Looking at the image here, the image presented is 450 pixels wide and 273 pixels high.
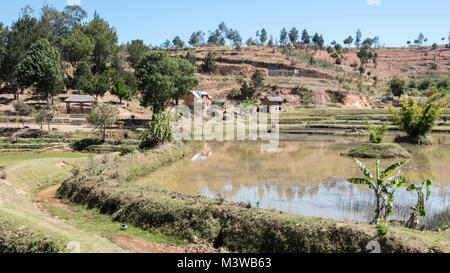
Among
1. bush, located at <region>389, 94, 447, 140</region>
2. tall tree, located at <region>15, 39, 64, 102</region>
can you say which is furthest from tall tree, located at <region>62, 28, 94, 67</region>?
bush, located at <region>389, 94, 447, 140</region>

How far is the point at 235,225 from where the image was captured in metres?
10.3

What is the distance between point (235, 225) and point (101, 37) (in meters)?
47.7

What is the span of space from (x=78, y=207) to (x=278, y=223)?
8443 millimetres

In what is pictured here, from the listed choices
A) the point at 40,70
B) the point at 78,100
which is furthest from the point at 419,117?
the point at 40,70

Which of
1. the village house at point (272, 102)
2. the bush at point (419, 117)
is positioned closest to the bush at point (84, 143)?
Answer: the bush at point (419, 117)

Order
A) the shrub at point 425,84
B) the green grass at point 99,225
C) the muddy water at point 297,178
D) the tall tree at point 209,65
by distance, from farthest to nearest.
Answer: the tall tree at point 209,65 → the shrub at point 425,84 → the muddy water at point 297,178 → the green grass at point 99,225

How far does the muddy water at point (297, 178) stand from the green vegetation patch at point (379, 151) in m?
0.84

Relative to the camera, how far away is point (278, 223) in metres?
9.67

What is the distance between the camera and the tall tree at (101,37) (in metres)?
51.8

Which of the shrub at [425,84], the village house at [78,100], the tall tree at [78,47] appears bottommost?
the village house at [78,100]

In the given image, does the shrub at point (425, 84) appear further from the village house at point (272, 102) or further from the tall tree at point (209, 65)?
the tall tree at point (209, 65)

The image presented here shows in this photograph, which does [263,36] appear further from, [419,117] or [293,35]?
[419,117]

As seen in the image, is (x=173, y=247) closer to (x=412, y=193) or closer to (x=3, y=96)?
(x=412, y=193)
